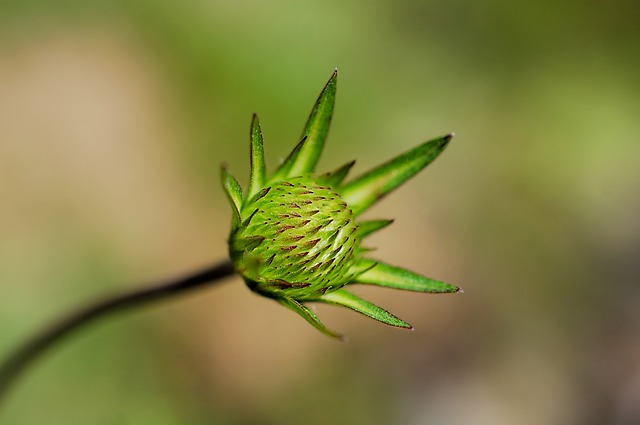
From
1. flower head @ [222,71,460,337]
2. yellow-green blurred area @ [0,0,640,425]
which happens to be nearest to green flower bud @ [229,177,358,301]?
flower head @ [222,71,460,337]

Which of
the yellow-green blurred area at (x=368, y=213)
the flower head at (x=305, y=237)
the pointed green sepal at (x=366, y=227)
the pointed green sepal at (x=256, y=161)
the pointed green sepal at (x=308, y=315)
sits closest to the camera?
the pointed green sepal at (x=308, y=315)

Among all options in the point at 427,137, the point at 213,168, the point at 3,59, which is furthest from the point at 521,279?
the point at 3,59

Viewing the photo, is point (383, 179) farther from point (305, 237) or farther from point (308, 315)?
point (308, 315)

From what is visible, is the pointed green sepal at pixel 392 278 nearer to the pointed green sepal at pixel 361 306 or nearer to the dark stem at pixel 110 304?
the pointed green sepal at pixel 361 306

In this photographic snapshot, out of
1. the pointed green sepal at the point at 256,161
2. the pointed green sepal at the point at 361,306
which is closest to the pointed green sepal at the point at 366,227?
the pointed green sepal at the point at 361,306

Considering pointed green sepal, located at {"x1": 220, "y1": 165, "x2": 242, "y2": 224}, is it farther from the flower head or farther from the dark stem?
the dark stem

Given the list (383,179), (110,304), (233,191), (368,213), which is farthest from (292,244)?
(368,213)
